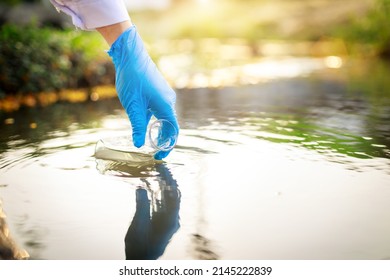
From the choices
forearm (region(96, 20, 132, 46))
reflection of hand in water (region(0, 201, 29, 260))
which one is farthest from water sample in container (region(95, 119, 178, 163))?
reflection of hand in water (region(0, 201, 29, 260))

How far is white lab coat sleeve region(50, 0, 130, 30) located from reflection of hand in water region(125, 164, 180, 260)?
997 mm

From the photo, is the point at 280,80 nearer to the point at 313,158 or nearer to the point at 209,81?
the point at 209,81

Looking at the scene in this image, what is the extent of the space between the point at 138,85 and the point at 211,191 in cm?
83

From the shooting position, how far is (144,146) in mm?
3848

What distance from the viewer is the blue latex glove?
11.4 ft

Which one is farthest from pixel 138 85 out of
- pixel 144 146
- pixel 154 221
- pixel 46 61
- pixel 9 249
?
pixel 46 61

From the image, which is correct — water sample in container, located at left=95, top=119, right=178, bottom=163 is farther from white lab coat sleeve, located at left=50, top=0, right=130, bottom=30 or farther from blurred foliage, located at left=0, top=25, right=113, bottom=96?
blurred foliage, located at left=0, top=25, right=113, bottom=96

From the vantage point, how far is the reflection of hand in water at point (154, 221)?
8.25 feet

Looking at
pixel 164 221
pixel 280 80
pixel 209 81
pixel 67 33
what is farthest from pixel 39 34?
pixel 164 221

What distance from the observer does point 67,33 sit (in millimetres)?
8453

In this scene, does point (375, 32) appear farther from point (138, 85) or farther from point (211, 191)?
point (211, 191)

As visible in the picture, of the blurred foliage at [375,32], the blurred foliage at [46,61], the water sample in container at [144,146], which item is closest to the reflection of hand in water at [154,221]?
the water sample in container at [144,146]

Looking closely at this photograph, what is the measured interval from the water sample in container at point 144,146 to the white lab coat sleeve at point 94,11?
0.70 meters
